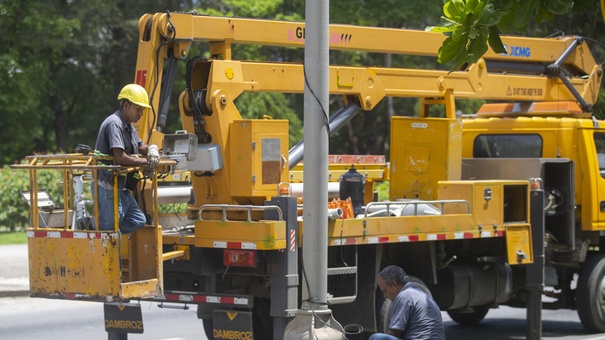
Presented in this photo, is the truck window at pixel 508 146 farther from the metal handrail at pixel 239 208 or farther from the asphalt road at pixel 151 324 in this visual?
the metal handrail at pixel 239 208

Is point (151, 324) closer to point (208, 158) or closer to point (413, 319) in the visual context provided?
point (208, 158)

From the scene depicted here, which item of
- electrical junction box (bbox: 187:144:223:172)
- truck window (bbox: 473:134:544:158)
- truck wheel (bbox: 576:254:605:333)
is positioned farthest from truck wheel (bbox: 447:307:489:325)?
electrical junction box (bbox: 187:144:223:172)

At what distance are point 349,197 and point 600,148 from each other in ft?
13.2

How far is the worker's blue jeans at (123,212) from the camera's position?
9125 millimetres

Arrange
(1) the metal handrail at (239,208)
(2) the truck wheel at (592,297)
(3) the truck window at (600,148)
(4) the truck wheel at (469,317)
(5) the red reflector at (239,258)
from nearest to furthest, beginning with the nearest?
(1) the metal handrail at (239,208) < (5) the red reflector at (239,258) < (2) the truck wheel at (592,297) < (3) the truck window at (600,148) < (4) the truck wheel at (469,317)

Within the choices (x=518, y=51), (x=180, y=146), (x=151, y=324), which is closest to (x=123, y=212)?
(x=180, y=146)

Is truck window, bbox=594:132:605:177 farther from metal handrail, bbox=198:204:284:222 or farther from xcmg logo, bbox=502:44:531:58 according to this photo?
metal handrail, bbox=198:204:284:222

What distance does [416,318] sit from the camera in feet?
26.7

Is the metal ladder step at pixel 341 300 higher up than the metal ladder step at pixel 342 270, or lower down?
lower down

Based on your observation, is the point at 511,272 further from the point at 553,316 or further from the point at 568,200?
the point at 553,316

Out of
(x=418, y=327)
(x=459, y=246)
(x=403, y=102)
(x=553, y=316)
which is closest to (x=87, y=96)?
(x=403, y=102)

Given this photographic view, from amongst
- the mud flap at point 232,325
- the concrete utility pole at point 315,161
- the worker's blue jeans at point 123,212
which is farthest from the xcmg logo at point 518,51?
the worker's blue jeans at point 123,212

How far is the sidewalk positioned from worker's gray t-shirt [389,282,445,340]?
10.3 metres

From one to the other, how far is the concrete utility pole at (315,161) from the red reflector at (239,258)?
1064mm
